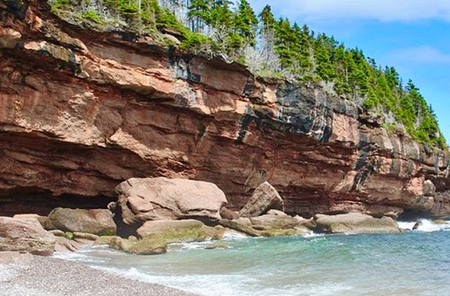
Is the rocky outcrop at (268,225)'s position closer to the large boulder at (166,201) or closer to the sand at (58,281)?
the large boulder at (166,201)

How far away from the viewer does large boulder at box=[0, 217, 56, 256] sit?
1680cm

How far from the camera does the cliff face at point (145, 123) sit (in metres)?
27.0

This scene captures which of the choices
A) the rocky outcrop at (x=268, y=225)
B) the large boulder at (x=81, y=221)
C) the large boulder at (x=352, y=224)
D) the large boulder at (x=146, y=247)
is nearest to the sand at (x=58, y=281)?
the large boulder at (x=146, y=247)

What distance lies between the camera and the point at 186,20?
3938 centimetres

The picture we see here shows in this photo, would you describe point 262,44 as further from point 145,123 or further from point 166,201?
point 166,201

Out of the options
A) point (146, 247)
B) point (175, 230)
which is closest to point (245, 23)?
point (175, 230)

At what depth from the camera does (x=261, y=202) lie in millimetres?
37094

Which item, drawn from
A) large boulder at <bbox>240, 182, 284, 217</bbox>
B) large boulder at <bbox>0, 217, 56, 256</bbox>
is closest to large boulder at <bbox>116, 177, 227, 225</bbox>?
large boulder at <bbox>240, 182, 284, 217</bbox>

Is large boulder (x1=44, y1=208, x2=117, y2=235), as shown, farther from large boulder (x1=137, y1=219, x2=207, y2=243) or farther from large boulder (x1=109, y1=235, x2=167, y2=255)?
large boulder (x1=109, y1=235, x2=167, y2=255)

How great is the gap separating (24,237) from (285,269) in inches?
391

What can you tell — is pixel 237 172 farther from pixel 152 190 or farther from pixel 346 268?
pixel 346 268

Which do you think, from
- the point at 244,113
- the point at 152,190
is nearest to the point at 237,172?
the point at 244,113

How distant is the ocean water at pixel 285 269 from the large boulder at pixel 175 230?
126 cm

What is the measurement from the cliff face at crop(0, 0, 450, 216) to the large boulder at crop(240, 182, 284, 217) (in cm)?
269
